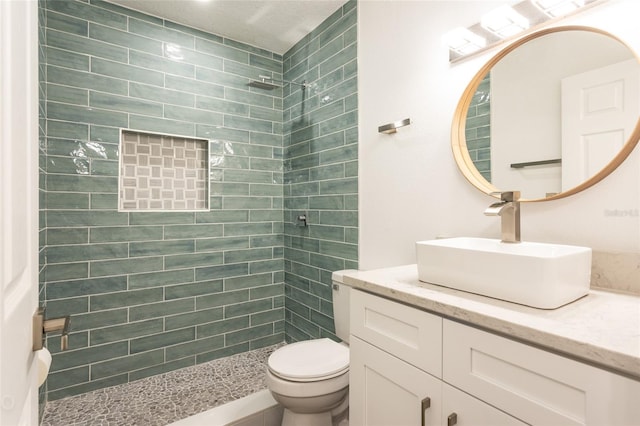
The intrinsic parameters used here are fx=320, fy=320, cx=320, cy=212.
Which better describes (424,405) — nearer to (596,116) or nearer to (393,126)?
(596,116)

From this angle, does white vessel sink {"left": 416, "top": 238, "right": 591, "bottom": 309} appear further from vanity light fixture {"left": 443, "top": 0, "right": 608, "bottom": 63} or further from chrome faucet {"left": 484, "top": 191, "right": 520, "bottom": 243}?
vanity light fixture {"left": 443, "top": 0, "right": 608, "bottom": 63}

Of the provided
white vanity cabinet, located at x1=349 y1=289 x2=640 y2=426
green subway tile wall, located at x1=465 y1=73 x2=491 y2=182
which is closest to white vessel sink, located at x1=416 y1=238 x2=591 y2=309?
white vanity cabinet, located at x1=349 y1=289 x2=640 y2=426

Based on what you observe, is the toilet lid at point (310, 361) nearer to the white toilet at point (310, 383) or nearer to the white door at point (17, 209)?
the white toilet at point (310, 383)

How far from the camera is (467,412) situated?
0.83 m

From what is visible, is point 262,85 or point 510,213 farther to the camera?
point 262,85

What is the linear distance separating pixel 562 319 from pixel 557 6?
3.69 ft

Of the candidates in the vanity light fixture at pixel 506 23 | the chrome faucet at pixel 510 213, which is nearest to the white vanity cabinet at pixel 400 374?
the chrome faucet at pixel 510 213

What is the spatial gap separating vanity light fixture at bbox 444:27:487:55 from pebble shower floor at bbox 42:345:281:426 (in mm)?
2341

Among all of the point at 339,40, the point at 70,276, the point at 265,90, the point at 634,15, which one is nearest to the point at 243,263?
the point at 70,276

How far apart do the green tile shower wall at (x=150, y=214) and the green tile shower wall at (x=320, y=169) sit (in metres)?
0.14

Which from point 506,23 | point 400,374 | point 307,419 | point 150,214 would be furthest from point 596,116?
point 150,214

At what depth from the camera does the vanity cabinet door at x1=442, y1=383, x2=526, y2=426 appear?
0.76 metres

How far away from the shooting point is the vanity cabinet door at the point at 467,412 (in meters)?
0.76

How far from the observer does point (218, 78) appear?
2.57 m
